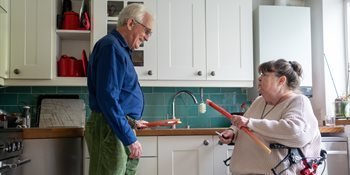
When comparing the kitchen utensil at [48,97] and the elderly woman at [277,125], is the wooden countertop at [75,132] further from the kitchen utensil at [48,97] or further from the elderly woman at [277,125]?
the kitchen utensil at [48,97]

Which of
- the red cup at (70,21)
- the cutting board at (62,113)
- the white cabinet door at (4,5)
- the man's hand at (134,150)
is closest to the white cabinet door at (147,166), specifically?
the cutting board at (62,113)

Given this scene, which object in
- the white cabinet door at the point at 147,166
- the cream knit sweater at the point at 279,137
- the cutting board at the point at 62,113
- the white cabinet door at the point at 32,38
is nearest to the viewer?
the cream knit sweater at the point at 279,137

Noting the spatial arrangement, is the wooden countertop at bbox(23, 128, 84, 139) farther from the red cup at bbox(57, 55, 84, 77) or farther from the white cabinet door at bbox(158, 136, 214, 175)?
the red cup at bbox(57, 55, 84, 77)

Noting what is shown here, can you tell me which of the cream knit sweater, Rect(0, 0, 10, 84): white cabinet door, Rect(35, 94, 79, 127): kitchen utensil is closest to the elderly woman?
the cream knit sweater

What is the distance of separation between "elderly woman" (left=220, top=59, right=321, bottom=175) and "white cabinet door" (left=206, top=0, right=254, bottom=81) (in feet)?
3.53

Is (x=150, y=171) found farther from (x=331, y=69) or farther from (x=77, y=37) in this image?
(x=331, y=69)

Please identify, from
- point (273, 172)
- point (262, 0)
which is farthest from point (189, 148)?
point (262, 0)

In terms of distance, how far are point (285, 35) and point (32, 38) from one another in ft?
6.83

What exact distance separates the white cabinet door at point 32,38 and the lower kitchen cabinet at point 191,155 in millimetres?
1118

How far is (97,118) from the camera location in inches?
75.4

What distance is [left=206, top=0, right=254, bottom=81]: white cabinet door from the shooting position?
3.35m

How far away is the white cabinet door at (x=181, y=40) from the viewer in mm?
3287

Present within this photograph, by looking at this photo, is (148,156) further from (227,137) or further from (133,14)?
(133,14)

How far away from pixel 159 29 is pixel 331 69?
1.52 metres
